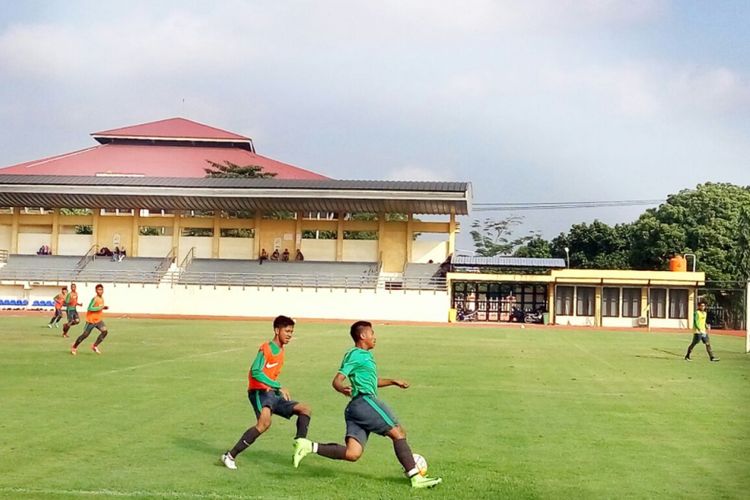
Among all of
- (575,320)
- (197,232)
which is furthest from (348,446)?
(197,232)

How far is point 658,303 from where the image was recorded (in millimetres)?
55000

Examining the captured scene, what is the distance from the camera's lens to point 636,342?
3469cm

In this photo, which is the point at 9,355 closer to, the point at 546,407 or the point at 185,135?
the point at 546,407

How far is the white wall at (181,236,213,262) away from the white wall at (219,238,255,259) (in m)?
0.84

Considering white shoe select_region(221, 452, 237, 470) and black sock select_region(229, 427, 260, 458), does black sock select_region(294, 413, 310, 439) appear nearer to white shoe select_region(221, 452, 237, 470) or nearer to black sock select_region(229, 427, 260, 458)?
black sock select_region(229, 427, 260, 458)

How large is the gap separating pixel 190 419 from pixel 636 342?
86.0 ft

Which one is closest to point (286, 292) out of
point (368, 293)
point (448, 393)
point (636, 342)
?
point (368, 293)

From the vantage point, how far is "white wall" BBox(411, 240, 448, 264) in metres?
60.3

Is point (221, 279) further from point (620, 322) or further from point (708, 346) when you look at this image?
point (708, 346)

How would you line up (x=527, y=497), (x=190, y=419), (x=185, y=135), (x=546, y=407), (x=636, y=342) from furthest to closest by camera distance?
(x=185, y=135)
(x=636, y=342)
(x=546, y=407)
(x=190, y=419)
(x=527, y=497)

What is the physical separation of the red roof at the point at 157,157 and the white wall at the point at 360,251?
2895 centimetres

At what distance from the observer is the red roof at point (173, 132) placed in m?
94.6

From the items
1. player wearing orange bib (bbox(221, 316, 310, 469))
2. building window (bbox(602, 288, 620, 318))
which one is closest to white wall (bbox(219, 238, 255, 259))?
building window (bbox(602, 288, 620, 318))

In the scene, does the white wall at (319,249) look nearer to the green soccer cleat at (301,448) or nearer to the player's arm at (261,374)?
the player's arm at (261,374)
